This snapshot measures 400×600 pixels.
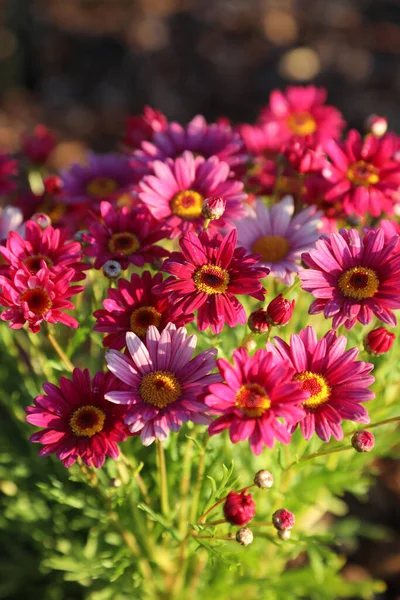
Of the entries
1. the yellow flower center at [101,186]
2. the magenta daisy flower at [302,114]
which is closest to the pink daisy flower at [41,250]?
the yellow flower center at [101,186]

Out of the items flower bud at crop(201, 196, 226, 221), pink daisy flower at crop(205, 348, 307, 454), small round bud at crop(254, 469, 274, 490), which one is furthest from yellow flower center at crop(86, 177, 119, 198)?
small round bud at crop(254, 469, 274, 490)

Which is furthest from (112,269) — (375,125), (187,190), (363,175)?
(375,125)

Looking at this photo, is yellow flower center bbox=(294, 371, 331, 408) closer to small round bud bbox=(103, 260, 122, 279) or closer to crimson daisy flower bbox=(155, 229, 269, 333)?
crimson daisy flower bbox=(155, 229, 269, 333)

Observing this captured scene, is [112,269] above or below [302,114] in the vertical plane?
above

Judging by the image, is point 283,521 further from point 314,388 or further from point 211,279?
point 211,279

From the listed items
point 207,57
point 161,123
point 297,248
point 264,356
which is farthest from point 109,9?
point 264,356

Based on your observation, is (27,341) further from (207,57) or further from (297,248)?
(207,57)

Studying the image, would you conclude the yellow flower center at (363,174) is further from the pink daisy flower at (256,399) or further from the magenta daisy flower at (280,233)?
the pink daisy flower at (256,399)
